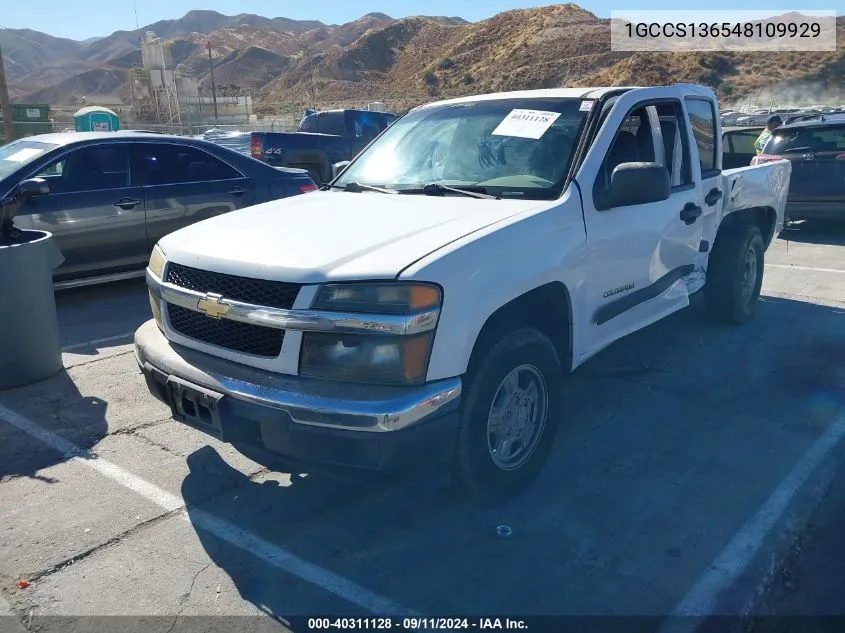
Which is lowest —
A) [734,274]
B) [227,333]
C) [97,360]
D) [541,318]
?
[97,360]

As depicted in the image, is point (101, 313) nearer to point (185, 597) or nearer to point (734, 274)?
point (185, 597)

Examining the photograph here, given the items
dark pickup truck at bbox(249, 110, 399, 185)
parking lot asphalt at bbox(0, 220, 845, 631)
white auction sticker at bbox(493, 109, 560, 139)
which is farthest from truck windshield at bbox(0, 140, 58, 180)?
dark pickup truck at bbox(249, 110, 399, 185)

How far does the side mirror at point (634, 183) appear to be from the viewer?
3.80m

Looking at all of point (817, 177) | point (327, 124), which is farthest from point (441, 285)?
point (327, 124)

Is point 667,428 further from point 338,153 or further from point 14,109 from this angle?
point 14,109

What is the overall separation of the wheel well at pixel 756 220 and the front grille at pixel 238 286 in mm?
4205

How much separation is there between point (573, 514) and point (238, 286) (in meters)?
1.85

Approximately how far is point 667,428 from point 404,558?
6.63ft

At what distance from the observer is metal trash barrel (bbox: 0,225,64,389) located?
4.84m

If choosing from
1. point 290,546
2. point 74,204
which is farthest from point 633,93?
point 74,204

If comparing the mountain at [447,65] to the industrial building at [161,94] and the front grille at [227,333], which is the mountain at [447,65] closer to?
the industrial building at [161,94]

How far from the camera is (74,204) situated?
6.78 meters

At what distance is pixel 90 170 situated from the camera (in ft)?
23.0

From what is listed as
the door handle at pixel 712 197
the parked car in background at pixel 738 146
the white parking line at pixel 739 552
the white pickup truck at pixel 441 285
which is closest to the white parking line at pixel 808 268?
the parked car in background at pixel 738 146
